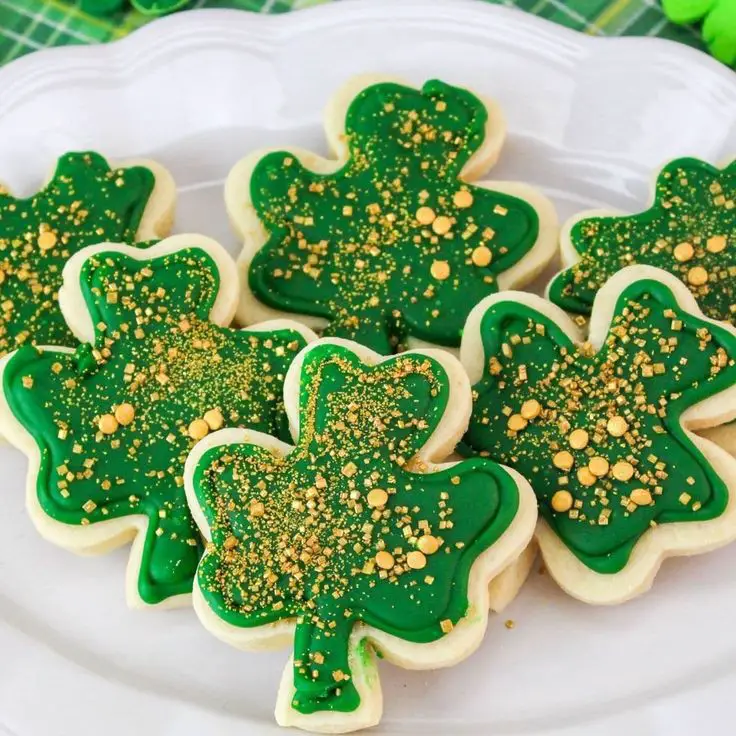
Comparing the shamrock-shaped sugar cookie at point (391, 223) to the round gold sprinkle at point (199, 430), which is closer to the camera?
the round gold sprinkle at point (199, 430)

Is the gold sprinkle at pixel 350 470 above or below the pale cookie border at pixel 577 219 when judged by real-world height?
below

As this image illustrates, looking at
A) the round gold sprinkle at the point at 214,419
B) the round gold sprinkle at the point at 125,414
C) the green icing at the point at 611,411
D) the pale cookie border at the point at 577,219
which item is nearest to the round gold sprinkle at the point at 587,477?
the green icing at the point at 611,411

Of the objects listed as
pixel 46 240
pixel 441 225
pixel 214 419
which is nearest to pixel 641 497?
pixel 441 225

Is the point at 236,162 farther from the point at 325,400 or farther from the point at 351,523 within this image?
the point at 351,523

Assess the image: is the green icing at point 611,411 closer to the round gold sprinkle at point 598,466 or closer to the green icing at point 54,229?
the round gold sprinkle at point 598,466

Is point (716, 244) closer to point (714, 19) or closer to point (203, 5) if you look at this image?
Answer: point (714, 19)

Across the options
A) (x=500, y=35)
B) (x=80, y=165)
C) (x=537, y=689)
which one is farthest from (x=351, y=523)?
(x=500, y=35)

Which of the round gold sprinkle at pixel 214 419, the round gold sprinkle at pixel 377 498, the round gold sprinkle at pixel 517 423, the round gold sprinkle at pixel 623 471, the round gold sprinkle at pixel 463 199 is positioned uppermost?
the round gold sprinkle at pixel 463 199
